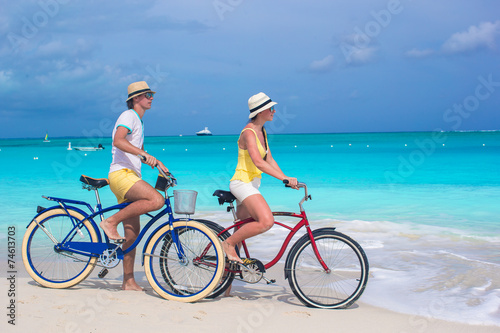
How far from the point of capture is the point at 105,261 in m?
4.34

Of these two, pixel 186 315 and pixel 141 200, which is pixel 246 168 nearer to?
pixel 141 200

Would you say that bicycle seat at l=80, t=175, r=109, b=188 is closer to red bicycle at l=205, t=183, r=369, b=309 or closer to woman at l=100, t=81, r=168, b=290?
woman at l=100, t=81, r=168, b=290

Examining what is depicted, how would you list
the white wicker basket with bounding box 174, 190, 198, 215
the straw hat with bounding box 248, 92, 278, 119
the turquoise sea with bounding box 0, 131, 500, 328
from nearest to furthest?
the white wicker basket with bounding box 174, 190, 198, 215, the straw hat with bounding box 248, 92, 278, 119, the turquoise sea with bounding box 0, 131, 500, 328

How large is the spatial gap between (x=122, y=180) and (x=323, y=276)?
7.06ft

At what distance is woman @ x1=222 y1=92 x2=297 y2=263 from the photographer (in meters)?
3.99

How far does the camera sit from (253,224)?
4.02 meters

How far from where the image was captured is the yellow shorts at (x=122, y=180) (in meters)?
4.20

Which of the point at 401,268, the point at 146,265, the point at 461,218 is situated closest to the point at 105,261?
the point at 146,265

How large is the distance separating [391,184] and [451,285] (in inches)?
506

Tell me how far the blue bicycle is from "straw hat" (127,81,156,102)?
807 millimetres

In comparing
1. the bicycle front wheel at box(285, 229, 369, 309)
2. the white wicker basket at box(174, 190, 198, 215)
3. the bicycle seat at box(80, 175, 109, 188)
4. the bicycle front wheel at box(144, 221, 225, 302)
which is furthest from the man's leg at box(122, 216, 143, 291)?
the bicycle front wheel at box(285, 229, 369, 309)

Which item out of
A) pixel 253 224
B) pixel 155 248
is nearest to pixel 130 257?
pixel 155 248

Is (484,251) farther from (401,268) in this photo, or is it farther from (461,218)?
(461,218)

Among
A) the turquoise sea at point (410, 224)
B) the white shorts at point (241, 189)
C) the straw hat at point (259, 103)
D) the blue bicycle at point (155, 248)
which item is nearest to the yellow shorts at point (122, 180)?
the blue bicycle at point (155, 248)
